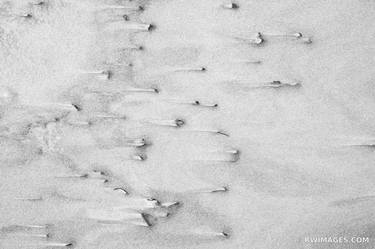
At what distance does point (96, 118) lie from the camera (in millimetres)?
427

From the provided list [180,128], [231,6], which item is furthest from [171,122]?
[231,6]

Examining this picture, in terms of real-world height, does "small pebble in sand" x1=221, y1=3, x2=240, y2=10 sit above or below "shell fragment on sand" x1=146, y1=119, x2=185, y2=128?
above

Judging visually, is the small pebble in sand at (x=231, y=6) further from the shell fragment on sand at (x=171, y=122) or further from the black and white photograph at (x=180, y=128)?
the shell fragment on sand at (x=171, y=122)

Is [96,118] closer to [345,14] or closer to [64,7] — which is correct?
[64,7]

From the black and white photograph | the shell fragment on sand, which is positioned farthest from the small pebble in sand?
the shell fragment on sand

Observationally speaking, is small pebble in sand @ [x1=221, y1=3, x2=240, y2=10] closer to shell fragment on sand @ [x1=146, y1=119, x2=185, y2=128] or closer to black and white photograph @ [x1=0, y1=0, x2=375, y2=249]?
black and white photograph @ [x1=0, y1=0, x2=375, y2=249]

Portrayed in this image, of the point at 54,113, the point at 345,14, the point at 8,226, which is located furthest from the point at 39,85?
the point at 345,14

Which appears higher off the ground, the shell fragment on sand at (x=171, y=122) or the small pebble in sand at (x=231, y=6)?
the small pebble in sand at (x=231, y=6)

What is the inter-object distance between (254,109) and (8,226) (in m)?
0.27

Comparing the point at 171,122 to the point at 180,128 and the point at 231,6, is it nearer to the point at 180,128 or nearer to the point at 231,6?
the point at 180,128

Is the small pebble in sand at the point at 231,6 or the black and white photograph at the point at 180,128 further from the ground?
the small pebble in sand at the point at 231,6

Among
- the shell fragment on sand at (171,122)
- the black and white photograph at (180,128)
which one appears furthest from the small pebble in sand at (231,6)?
the shell fragment on sand at (171,122)

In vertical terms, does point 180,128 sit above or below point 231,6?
below

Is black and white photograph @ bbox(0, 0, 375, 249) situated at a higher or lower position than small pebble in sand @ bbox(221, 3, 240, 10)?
lower
